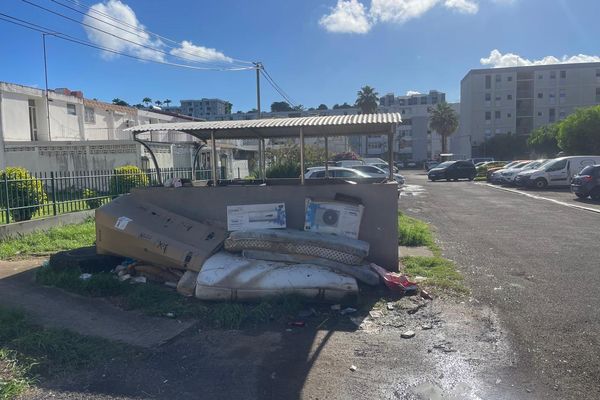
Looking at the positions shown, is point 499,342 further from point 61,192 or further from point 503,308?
point 61,192

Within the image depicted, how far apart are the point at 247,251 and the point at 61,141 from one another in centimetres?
2603

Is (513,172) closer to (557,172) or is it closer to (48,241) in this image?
(557,172)

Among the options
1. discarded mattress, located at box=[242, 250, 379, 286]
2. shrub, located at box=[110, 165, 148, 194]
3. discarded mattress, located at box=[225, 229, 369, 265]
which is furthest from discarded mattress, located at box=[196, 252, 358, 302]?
shrub, located at box=[110, 165, 148, 194]

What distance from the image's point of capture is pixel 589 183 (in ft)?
62.5

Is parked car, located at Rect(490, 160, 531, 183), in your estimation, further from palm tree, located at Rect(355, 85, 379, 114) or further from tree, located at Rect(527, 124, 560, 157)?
palm tree, located at Rect(355, 85, 379, 114)

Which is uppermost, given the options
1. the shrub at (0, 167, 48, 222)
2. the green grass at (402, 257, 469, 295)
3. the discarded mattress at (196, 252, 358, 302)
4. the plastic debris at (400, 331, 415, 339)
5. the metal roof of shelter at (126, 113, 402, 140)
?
the metal roof of shelter at (126, 113, 402, 140)

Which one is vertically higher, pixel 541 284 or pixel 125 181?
pixel 125 181

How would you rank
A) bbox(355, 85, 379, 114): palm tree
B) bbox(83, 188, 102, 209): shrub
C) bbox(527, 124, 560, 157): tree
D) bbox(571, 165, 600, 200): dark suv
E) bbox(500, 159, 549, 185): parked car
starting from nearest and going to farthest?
bbox(83, 188, 102, 209): shrub, bbox(571, 165, 600, 200): dark suv, bbox(500, 159, 549, 185): parked car, bbox(527, 124, 560, 157): tree, bbox(355, 85, 379, 114): palm tree

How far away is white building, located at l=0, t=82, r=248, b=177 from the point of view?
28.2 metres

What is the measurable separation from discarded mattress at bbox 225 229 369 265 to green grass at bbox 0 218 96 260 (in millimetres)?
4855

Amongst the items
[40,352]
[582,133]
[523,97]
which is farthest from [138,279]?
[523,97]

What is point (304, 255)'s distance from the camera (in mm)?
6500

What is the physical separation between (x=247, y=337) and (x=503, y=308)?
3.17 meters

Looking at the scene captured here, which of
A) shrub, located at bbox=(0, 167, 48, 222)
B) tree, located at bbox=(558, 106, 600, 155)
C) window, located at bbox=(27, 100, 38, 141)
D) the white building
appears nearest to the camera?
shrub, located at bbox=(0, 167, 48, 222)
